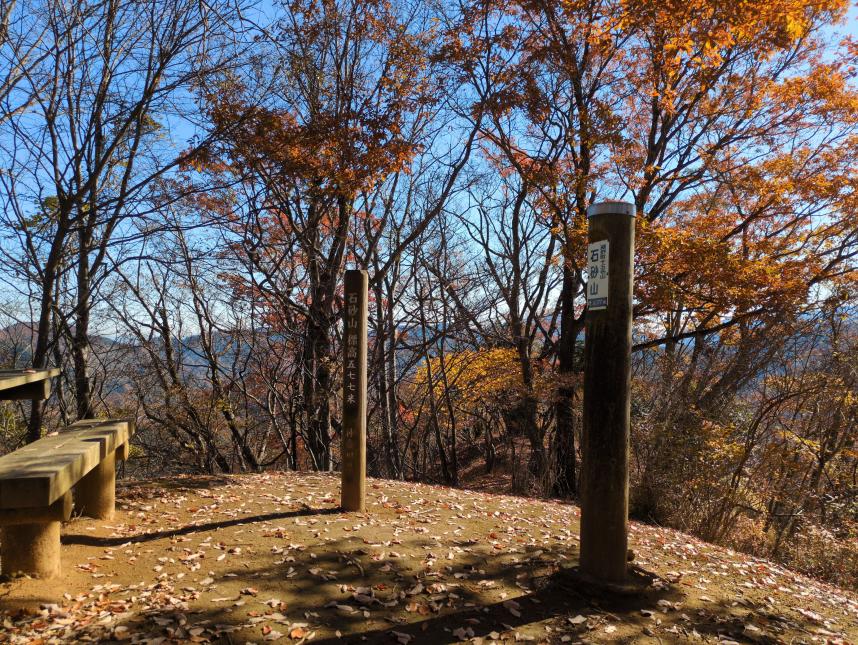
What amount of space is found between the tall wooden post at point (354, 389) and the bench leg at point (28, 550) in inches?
87.2

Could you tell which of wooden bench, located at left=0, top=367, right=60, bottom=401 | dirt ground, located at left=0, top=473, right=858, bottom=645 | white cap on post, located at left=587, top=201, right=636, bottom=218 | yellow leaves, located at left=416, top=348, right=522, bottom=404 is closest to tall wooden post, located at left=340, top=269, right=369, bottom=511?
dirt ground, located at left=0, top=473, right=858, bottom=645

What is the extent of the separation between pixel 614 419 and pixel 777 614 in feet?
6.17

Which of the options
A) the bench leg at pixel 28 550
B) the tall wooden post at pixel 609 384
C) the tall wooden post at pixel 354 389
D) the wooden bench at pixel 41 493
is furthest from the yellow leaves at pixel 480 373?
the bench leg at pixel 28 550

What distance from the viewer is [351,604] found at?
3250 millimetres

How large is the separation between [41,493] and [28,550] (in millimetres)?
707

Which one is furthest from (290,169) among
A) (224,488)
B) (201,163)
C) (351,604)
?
(351,604)

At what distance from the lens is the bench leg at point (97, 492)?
4.26 metres

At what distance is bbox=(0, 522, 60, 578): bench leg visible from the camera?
121 inches

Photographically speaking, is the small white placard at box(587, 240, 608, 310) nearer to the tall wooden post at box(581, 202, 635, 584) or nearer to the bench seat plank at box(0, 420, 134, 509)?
the tall wooden post at box(581, 202, 635, 584)

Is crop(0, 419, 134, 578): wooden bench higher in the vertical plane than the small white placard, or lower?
lower

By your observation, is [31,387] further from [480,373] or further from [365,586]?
[480,373]

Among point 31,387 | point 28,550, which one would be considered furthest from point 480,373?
point 28,550

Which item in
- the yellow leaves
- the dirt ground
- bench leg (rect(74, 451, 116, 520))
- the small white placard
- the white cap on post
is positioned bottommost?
the dirt ground

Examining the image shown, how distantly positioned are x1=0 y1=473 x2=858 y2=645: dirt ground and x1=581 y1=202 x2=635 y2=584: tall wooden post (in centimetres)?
36
